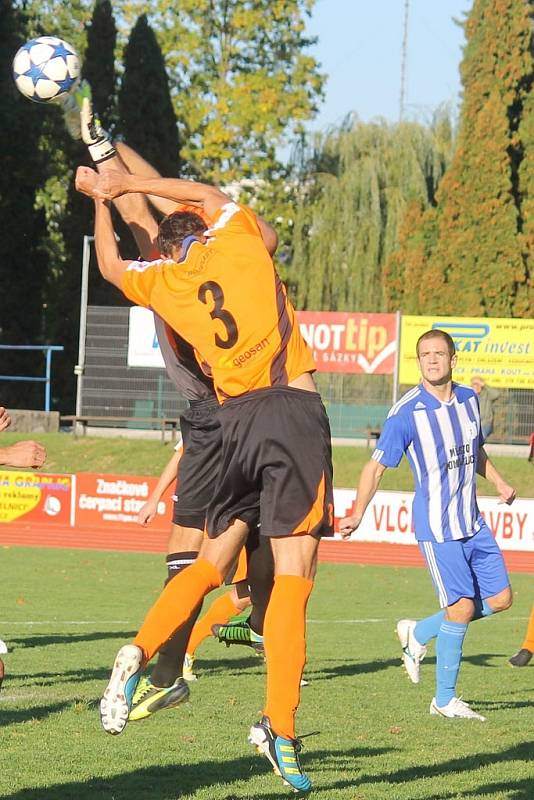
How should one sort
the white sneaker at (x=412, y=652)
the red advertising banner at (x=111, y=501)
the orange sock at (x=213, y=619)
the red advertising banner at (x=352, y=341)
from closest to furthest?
1. the white sneaker at (x=412, y=652)
2. the orange sock at (x=213, y=619)
3. the red advertising banner at (x=111, y=501)
4. the red advertising banner at (x=352, y=341)

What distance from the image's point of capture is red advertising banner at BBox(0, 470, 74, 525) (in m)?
24.8

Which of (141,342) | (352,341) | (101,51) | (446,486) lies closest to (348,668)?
(446,486)

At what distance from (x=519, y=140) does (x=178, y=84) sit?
17.4 meters

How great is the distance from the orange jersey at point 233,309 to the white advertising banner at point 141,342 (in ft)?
81.3

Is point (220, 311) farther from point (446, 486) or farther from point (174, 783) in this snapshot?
point (446, 486)

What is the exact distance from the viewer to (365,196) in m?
41.2

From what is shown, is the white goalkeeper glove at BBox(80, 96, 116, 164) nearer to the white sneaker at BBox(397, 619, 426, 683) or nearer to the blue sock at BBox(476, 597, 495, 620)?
the blue sock at BBox(476, 597, 495, 620)

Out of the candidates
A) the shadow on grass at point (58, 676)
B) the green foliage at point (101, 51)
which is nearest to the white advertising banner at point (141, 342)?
the green foliage at point (101, 51)

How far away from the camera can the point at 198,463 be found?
7254mm

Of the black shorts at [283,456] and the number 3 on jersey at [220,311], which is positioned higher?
the number 3 on jersey at [220,311]

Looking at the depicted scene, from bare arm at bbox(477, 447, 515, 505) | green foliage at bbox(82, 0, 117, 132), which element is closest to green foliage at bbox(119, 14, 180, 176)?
green foliage at bbox(82, 0, 117, 132)

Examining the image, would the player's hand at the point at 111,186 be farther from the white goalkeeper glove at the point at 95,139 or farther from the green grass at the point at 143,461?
the green grass at the point at 143,461

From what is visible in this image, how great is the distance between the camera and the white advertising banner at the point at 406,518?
22031 mm

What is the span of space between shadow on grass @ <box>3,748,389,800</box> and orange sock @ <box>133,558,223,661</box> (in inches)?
26.2
